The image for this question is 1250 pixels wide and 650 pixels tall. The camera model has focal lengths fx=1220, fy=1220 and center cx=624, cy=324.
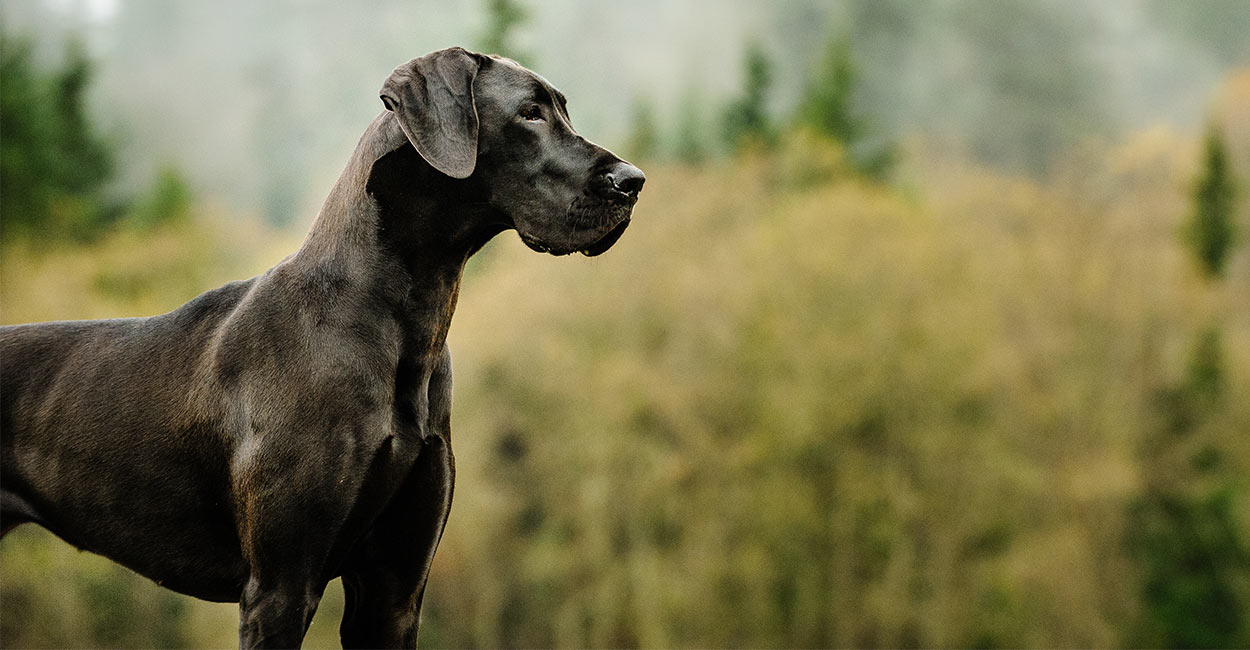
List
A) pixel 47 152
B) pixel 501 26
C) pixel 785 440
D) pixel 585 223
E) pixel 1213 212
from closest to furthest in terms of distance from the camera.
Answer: pixel 585 223
pixel 501 26
pixel 785 440
pixel 47 152
pixel 1213 212

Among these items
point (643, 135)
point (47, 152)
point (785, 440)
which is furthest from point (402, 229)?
point (643, 135)

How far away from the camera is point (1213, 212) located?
41594 millimetres

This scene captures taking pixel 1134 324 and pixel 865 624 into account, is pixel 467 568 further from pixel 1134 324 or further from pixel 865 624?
pixel 1134 324

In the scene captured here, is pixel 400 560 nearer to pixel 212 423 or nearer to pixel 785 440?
pixel 212 423

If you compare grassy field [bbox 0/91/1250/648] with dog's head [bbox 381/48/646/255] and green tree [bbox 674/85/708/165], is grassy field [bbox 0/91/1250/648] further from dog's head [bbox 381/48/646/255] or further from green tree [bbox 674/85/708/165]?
dog's head [bbox 381/48/646/255]

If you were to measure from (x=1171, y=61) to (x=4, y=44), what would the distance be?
40184 mm

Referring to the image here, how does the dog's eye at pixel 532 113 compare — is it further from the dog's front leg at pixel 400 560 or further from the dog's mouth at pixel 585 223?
the dog's front leg at pixel 400 560

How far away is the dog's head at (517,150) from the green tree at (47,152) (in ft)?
107

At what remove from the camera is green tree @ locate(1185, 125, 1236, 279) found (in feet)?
134

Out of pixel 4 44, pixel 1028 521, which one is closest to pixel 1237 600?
pixel 1028 521

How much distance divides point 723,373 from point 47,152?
1961 cm

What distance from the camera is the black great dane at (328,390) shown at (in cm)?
315

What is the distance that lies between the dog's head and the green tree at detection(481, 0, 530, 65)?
23.7 ft

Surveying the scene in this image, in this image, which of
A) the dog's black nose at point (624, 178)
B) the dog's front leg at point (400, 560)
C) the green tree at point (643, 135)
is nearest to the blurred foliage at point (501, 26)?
the dog's black nose at point (624, 178)
